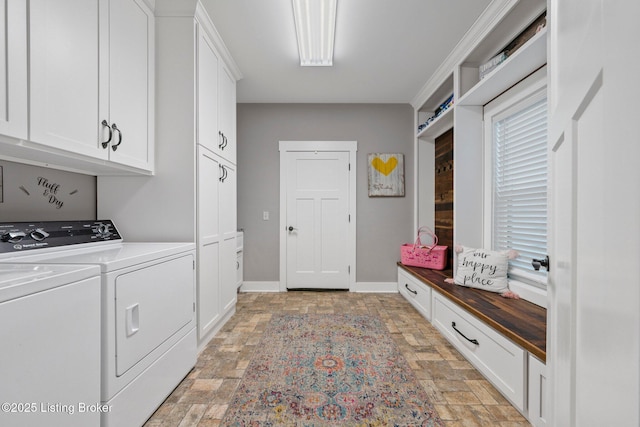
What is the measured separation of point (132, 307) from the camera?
1295 millimetres

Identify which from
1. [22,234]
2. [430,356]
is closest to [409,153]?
[430,356]

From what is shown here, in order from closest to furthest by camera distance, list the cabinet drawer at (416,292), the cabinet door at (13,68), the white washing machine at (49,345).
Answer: the white washing machine at (49,345) → the cabinet door at (13,68) → the cabinet drawer at (416,292)

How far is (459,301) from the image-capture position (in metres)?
2.07

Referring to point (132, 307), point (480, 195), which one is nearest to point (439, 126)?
point (480, 195)

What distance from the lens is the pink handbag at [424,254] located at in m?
3.20

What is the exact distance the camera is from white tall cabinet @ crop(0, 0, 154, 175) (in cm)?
109

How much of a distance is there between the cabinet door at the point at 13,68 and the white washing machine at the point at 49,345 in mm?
520

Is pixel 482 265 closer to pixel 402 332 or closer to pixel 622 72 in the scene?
pixel 402 332

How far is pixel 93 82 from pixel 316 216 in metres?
2.70

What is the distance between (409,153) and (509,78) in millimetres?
1729

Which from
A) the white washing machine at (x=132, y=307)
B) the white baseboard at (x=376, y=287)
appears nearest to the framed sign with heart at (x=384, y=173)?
the white baseboard at (x=376, y=287)

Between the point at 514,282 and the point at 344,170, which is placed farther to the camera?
the point at 344,170

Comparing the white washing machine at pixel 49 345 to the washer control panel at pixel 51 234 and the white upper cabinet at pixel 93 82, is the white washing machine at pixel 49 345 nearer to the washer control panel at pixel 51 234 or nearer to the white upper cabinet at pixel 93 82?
the washer control panel at pixel 51 234

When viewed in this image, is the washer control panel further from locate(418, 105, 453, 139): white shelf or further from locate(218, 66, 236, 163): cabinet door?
locate(418, 105, 453, 139): white shelf
